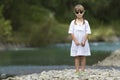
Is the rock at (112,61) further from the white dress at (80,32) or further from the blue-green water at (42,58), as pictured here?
the white dress at (80,32)

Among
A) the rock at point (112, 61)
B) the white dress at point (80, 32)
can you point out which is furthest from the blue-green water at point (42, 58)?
the white dress at point (80, 32)

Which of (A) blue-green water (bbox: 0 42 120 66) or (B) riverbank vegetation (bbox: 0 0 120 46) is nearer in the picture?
(A) blue-green water (bbox: 0 42 120 66)

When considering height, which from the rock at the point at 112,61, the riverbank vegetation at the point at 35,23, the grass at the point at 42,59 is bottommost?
the rock at the point at 112,61

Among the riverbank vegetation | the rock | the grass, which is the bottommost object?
the rock

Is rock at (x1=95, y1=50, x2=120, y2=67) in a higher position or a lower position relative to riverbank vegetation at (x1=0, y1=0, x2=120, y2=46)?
lower

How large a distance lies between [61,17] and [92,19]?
28.2 feet

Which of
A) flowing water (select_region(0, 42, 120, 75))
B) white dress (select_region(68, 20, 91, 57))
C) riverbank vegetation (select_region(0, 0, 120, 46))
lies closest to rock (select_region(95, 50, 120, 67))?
flowing water (select_region(0, 42, 120, 75))

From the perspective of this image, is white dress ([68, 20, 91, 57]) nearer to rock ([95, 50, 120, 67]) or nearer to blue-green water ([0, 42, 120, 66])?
rock ([95, 50, 120, 67])

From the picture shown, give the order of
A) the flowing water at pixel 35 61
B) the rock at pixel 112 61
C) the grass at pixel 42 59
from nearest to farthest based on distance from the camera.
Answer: the flowing water at pixel 35 61, the rock at pixel 112 61, the grass at pixel 42 59

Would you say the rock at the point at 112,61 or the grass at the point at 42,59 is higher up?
the grass at the point at 42,59

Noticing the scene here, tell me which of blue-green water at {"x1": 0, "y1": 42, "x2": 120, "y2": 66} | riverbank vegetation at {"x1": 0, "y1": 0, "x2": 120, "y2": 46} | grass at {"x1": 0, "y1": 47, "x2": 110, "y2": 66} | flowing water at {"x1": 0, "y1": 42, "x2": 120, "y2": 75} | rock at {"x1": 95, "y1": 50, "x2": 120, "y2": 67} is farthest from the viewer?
riverbank vegetation at {"x1": 0, "y1": 0, "x2": 120, "y2": 46}

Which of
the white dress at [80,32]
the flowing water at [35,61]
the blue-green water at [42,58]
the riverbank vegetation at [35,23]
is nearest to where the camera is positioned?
the white dress at [80,32]

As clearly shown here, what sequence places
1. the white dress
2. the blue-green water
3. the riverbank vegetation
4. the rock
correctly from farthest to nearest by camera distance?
1. the riverbank vegetation
2. the blue-green water
3. the rock
4. the white dress

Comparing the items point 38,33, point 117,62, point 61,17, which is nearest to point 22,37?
point 38,33
